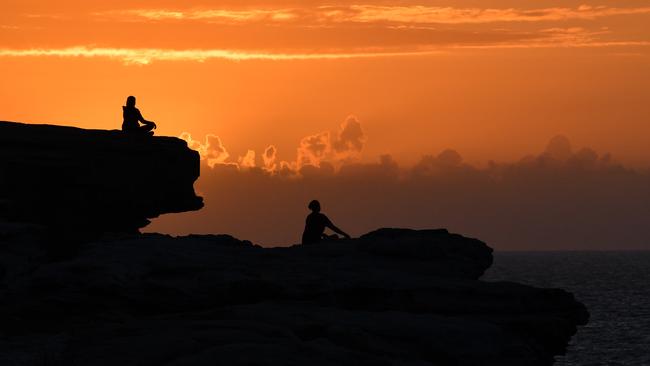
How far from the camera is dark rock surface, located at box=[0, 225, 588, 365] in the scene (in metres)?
17.4

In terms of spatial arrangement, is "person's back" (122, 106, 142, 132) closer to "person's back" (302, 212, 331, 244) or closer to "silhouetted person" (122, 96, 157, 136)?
"silhouetted person" (122, 96, 157, 136)

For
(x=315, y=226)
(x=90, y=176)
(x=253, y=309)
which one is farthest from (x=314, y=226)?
(x=253, y=309)

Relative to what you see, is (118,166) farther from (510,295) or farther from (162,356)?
(162,356)

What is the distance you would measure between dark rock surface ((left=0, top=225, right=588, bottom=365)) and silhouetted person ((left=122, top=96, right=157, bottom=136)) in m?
9.63

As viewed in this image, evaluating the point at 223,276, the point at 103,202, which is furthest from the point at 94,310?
the point at 103,202

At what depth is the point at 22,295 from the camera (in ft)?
66.4

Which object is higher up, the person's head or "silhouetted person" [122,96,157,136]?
"silhouetted person" [122,96,157,136]

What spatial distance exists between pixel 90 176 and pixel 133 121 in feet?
9.47

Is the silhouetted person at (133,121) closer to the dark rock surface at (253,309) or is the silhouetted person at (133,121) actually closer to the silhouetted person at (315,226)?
the silhouetted person at (315,226)

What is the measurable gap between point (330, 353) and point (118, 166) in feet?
55.0

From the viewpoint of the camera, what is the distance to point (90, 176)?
31828 millimetres

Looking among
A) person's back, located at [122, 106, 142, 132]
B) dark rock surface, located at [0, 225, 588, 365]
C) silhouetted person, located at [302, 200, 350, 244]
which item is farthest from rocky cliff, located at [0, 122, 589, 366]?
person's back, located at [122, 106, 142, 132]

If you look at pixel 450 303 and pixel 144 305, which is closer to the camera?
pixel 144 305

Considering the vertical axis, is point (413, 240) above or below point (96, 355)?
above
